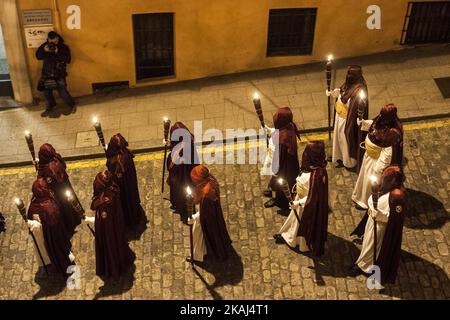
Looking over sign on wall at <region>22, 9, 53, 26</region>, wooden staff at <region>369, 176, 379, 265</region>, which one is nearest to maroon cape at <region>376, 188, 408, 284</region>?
wooden staff at <region>369, 176, 379, 265</region>

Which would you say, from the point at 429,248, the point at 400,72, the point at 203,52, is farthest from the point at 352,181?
the point at 203,52

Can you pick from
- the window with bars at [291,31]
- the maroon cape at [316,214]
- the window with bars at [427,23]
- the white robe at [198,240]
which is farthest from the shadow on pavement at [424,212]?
the window with bars at [427,23]

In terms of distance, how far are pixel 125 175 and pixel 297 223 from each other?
3270 mm

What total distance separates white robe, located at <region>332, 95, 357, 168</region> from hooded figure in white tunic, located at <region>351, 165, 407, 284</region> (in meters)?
1.99

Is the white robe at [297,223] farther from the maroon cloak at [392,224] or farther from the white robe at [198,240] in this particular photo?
the white robe at [198,240]

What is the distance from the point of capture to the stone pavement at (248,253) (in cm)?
1184

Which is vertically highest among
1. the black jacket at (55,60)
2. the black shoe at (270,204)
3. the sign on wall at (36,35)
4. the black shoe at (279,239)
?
the sign on wall at (36,35)

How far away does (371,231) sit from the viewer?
11.4 m

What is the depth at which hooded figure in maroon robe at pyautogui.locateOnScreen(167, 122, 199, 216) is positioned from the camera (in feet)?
40.2

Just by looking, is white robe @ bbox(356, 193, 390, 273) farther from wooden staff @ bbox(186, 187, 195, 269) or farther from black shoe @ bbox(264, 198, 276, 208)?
wooden staff @ bbox(186, 187, 195, 269)

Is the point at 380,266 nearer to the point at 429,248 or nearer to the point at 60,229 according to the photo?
the point at 429,248

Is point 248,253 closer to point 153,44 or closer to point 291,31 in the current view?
point 153,44

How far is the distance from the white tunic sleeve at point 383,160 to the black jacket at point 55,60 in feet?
25.0

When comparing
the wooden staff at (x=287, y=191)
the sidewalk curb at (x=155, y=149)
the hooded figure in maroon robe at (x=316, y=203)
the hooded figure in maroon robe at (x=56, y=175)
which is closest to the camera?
the wooden staff at (x=287, y=191)
